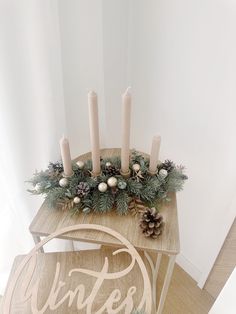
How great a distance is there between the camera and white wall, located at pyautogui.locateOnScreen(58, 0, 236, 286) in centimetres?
73

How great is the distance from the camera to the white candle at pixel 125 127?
599 millimetres

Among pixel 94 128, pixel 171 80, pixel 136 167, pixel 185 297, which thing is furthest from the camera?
pixel 185 297

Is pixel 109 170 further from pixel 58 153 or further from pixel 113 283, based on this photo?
pixel 113 283

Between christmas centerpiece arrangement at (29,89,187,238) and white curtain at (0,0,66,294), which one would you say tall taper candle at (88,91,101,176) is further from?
white curtain at (0,0,66,294)

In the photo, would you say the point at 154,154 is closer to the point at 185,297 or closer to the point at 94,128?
the point at 94,128

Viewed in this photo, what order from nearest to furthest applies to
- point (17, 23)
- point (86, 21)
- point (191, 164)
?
point (17, 23) < point (86, 21) < point (191, 164)

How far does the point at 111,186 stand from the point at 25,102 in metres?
0.31

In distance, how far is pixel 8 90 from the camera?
2.17ft

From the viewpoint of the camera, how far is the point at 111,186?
2.35ft

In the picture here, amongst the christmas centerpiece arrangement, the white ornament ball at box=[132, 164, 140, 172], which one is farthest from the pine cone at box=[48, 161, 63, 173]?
the white ornament ball at box=[132, 164, 140, 172]

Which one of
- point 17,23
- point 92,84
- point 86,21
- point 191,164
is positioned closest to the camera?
point 17,23

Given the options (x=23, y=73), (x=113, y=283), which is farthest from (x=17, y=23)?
(x=113, y=283)

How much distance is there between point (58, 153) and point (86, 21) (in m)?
0.38

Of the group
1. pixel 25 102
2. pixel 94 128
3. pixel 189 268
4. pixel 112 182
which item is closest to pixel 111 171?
pixel 112 182
